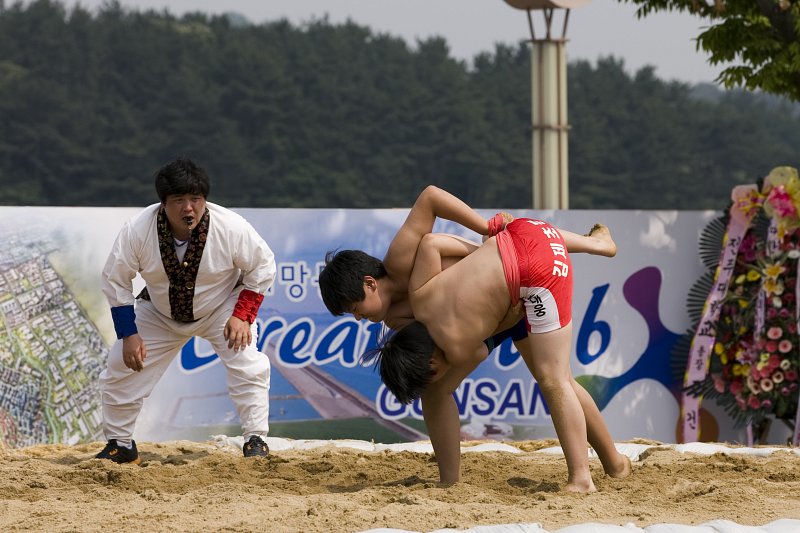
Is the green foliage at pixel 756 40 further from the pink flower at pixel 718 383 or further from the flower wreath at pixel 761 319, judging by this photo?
the pink flower at pixel 718 383

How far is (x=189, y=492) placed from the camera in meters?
3.83

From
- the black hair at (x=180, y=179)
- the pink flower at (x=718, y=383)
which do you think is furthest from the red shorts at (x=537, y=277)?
the pink flower at (x=718, y=383)

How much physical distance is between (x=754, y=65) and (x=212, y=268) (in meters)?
3.55

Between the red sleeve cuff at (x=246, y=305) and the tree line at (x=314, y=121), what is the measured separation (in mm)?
20825

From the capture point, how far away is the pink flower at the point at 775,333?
6.28 metres

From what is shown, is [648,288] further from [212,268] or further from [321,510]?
[321,510]

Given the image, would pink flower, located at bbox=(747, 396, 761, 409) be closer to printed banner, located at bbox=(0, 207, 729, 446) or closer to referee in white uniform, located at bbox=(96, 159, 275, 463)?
Answer: printed banner, located at bbox=(0, 207, 729, 446)

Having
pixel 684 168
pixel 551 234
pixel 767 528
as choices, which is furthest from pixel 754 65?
pixel 684 168

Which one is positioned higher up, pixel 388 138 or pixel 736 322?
pixel 388 138

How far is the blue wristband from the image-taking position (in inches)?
178

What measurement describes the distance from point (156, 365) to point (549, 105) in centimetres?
422

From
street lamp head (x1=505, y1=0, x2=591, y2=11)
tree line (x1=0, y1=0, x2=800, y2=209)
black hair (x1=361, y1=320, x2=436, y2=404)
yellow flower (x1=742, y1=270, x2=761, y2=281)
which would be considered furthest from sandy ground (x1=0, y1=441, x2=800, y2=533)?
tree line (x1=0, y1=0, x2=800, y2=209)

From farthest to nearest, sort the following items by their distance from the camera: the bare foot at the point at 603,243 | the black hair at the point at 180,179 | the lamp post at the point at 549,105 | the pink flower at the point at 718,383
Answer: the lamp post at the point at 549,105, the pink flower at the point at 718,383, the black hair at the point at 180,179, the bare foot at the point at 603,243

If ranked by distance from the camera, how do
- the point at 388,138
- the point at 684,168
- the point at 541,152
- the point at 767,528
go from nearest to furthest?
the point at 767,528, the point at 541,152, the point at 388,138, the point at 684,168
